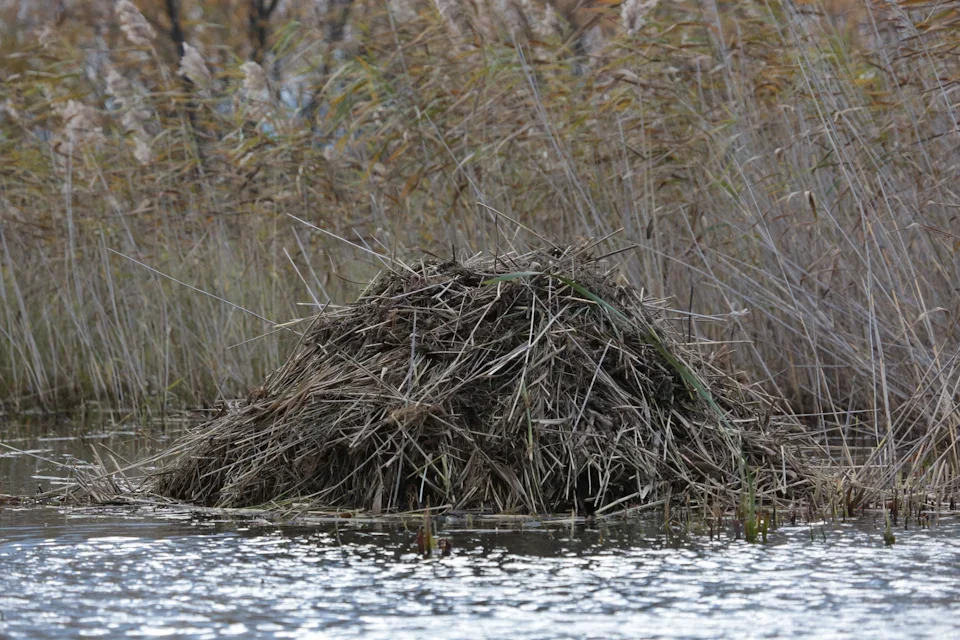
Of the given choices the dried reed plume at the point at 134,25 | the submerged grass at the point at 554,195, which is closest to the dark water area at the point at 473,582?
the submerged grass at the point at 554,195

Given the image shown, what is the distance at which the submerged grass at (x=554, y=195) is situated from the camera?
5.18 meters

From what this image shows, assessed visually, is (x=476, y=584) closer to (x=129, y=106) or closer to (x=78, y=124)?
(x=78, y=124)

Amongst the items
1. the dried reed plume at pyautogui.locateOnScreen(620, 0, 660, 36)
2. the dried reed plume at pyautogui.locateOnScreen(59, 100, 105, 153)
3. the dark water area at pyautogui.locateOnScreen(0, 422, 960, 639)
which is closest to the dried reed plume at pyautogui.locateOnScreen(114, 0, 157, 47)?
the dried reed plume at pyautogui.locateOnScreen(59, 100, 105, 153)

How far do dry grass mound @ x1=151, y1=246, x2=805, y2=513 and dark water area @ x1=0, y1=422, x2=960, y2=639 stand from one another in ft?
0.95

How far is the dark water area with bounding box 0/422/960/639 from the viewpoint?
2402 millimetres

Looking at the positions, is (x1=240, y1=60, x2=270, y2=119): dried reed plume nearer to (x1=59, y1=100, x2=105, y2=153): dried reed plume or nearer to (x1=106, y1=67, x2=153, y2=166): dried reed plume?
(x1=106, y1=67, x2=153, y2=166): dried reed plume

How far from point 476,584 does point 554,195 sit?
4.27 metres

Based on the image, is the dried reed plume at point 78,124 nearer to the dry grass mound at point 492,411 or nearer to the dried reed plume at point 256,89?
Answer: the dried reed plume at point 256,89

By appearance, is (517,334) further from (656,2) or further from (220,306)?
(220,306)

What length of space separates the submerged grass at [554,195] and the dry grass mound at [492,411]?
48 centimetres

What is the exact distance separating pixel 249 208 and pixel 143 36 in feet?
3.95

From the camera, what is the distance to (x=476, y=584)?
274cm

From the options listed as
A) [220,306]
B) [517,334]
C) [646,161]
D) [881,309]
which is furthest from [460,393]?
[220,306]

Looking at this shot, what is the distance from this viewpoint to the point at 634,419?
3.88m
